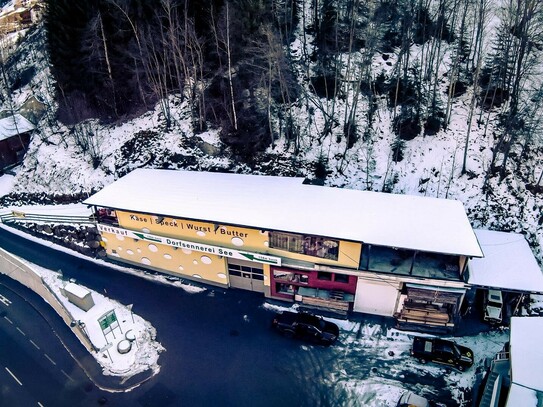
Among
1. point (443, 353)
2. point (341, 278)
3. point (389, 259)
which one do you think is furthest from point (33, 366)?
point (443, 353)

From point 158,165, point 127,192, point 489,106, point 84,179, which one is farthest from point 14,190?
point 489,106

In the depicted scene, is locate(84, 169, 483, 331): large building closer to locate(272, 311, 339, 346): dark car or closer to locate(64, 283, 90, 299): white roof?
locate(272, 311, 339, 346): dark car

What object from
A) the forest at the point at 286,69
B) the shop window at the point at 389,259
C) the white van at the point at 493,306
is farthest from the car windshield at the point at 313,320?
the forest at the point at 286,69

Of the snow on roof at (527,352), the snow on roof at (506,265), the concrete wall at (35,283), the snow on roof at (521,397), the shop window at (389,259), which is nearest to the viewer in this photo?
the snow on roof at (521,397)

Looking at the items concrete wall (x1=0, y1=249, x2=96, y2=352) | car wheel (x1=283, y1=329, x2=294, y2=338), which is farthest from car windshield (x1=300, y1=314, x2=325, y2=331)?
concrete wall (x1=0, y1=249, x2=96, y2=352)

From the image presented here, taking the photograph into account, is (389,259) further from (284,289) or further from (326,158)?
(326,158)

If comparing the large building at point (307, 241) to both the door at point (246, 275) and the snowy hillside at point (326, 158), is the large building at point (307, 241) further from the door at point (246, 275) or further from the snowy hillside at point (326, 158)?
the snowy hillside at point (326, 158)

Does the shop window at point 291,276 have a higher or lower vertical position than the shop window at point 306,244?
lower
